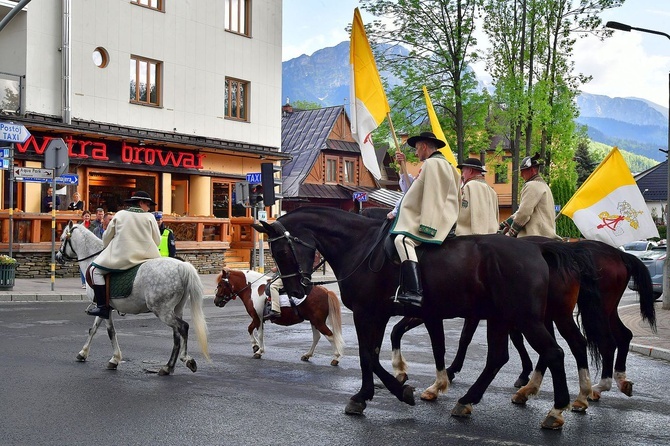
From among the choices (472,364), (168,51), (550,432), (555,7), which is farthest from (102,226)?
(555,7)

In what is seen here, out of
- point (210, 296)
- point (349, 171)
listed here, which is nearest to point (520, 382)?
point (210, 296)

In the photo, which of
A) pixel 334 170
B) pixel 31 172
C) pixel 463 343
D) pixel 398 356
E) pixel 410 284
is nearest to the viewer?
pixel 410 284

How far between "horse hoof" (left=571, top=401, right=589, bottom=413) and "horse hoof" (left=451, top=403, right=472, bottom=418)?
1.06 metres

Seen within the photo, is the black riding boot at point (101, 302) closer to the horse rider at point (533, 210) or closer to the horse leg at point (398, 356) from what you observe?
the horse leg at point (398, 356)

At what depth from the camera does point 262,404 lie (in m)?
7.80

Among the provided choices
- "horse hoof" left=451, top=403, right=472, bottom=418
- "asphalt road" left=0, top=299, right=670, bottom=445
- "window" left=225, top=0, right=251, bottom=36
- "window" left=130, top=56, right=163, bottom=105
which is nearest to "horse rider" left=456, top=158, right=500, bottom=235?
"asphalt road" left=0, top=299, right=670, bottom=445

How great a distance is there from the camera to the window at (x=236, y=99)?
1292 inches

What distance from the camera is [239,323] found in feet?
50.8

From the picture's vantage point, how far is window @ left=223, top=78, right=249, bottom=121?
32.8 metres

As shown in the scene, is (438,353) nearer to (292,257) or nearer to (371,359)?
(371,359)

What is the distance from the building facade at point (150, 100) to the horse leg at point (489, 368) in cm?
1971

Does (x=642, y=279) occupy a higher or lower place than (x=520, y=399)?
higher

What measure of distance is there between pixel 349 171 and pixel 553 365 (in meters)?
44.1

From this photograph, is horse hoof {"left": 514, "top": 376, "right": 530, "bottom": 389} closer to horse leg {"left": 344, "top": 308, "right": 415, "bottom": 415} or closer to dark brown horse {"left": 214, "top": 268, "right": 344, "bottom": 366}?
horse leg {"left": 344, "top": 308, "right": 415, "bottom": 415}
